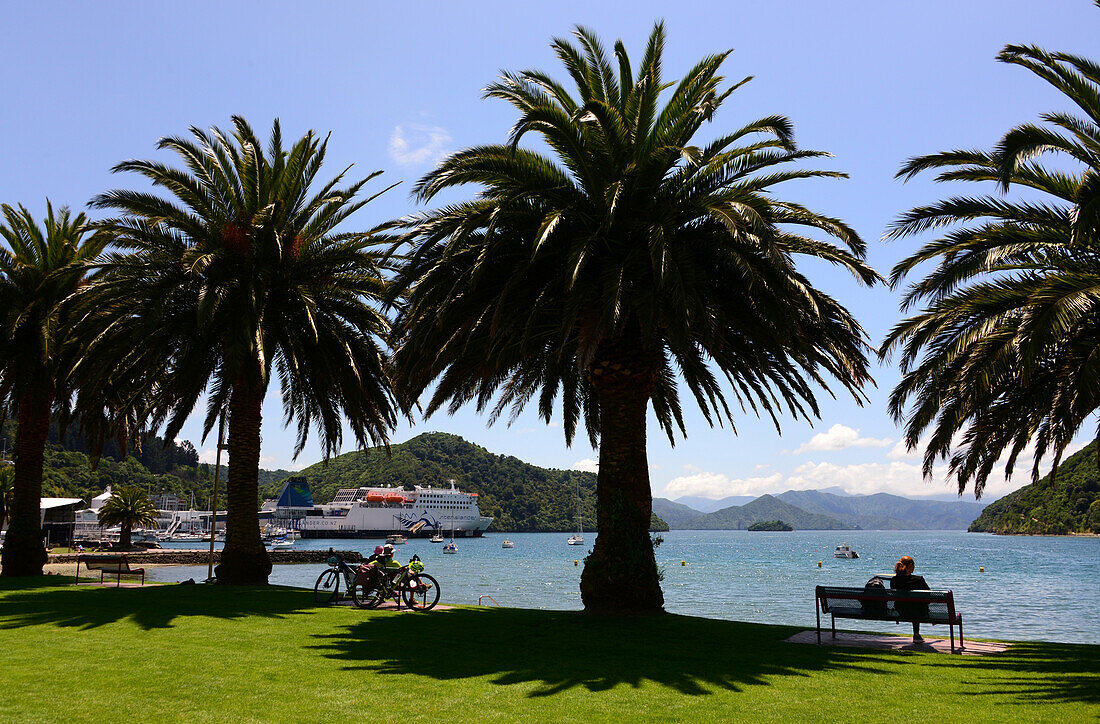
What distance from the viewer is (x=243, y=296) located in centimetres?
1827

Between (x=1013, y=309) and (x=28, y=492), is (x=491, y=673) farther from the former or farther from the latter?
(x=28, y=492)

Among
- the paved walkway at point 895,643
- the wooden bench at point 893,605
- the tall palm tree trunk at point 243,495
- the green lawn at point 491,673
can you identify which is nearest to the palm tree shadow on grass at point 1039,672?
the green lawn at point 491,673

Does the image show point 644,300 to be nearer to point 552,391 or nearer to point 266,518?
point 552,391

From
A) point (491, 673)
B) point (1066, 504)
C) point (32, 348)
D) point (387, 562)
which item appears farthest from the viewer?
point (1066, 504)

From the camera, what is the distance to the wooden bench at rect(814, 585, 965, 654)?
11.1m

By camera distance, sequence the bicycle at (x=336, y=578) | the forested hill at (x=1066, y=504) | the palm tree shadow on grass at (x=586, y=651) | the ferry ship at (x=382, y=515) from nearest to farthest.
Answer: the palm tree shadow on grass at (x=586, y=651) < the bicycle at (x=336, y=578) < the forested hill at (x=1066, y=504) < the ferry ship at (x=382, y=515)

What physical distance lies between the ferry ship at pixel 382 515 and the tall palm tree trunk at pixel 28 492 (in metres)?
136

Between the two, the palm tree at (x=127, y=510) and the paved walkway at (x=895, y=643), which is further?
the palm tree at (x=127, y=510)

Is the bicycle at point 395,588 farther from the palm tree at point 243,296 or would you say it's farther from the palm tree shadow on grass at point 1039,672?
the palm tree shadow on grass at point 1039,672

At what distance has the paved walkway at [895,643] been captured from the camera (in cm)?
1080

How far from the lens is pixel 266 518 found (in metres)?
192

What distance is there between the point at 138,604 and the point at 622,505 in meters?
9.74

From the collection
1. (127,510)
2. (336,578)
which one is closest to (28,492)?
(336,578)

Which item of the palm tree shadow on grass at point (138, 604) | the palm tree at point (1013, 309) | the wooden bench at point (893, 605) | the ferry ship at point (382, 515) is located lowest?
the ferry ship at point (382, 515)
